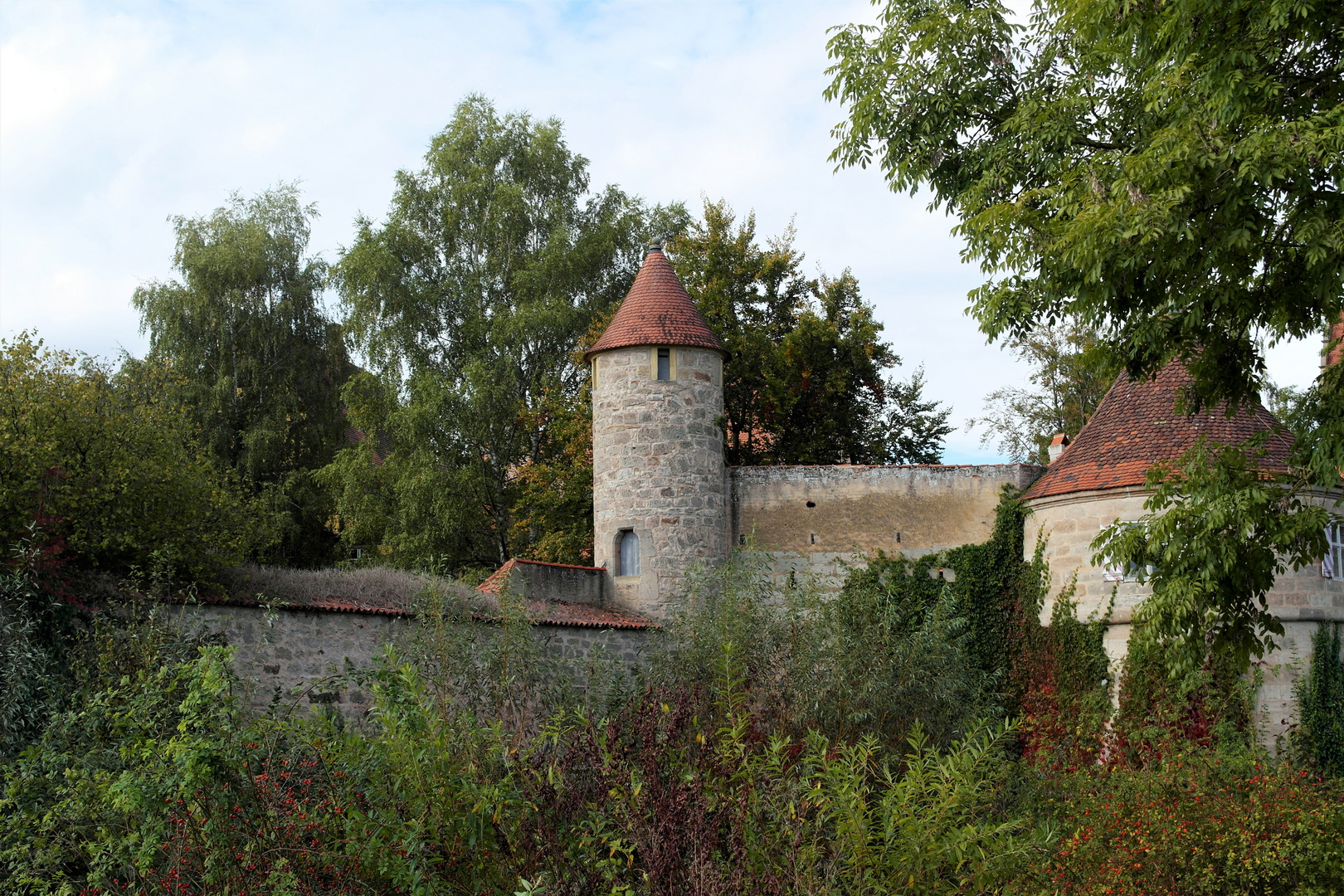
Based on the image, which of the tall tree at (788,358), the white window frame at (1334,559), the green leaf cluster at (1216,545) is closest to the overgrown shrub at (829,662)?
the green leaf cluster at (1216,545)

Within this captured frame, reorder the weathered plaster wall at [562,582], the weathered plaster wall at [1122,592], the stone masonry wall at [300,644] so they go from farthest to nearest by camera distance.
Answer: the weathered plaster wall at [562,582], the weathered plaster wall at [1122,592], the stone masonry wall at [300,644]

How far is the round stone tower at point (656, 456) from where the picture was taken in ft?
57.6

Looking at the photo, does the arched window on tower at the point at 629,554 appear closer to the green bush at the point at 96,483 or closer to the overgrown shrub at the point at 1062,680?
the overgrown shrub at the point at 1062,680

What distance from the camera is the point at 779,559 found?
59.6 ft

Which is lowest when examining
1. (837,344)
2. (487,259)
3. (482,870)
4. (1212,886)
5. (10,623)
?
(1212,886)

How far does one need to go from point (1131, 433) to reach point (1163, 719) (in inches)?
145

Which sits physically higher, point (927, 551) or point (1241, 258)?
point (1241, 258)

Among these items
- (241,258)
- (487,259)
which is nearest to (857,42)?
(487,259)

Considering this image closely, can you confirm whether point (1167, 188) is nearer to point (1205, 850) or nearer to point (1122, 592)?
point (1205, 850)

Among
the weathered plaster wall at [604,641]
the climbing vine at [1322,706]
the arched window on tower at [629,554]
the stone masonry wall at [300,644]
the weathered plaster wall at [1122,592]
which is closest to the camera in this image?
the stone masonry wall at [300,644]

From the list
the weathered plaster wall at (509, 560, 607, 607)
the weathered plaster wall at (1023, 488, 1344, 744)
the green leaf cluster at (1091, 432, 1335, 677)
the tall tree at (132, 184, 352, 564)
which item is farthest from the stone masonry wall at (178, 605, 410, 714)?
the tall tree at (132, 184, 352, 564)

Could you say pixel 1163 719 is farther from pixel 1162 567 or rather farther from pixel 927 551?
pixel 1162 567

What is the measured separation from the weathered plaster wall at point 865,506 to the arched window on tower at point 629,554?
1527 mm

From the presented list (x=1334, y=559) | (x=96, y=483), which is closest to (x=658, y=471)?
(x=96, y=483)
